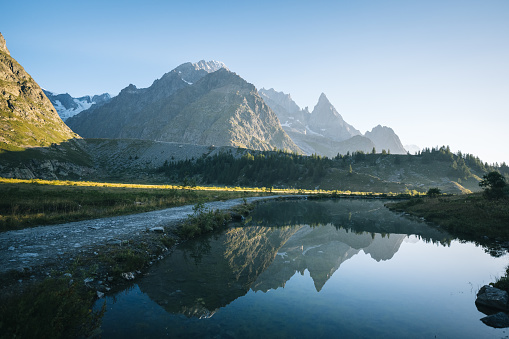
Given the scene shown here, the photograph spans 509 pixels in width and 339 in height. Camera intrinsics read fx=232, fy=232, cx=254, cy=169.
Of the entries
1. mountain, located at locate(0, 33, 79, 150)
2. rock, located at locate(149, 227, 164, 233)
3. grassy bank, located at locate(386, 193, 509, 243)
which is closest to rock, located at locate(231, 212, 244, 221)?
rock, located at locate(149, 227, 164, 233)

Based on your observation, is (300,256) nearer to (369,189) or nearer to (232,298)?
(232,298)

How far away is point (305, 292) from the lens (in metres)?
14.2

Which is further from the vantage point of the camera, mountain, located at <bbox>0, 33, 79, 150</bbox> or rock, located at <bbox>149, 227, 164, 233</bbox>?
mountain, located at <bbox>0, 33, 79, 150</bbox>

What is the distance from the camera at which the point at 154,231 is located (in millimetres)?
21906

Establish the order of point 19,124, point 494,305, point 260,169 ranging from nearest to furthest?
point 494,305 → point 260,169 → point 19,124

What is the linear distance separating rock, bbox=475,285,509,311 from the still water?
58 cm

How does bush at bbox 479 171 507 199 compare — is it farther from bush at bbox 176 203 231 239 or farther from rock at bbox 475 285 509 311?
bush at bbox 176 203 231 239

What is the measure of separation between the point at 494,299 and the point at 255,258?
1487 centimetres

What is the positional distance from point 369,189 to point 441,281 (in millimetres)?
129334

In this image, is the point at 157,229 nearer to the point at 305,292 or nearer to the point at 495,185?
the point at 305,292

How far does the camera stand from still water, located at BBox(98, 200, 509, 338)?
1027 cm

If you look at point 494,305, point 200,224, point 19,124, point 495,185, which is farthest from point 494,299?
point 19,124

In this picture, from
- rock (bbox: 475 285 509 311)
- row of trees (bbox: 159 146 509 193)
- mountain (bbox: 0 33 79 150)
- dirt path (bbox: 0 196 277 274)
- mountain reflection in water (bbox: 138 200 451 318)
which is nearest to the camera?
rock (bbox: 475 285 509 311)

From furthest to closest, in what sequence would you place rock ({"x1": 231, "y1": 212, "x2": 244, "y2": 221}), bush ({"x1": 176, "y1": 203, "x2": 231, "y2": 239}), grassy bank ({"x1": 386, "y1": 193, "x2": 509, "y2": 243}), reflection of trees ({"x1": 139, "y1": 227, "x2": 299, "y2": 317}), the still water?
rock ({"x1": 231, "y1": 212, "x2": 244, "y2": 221}), grassy bank ({"x1": 386, "y1": 193, "x2": 509, "y2": 243}), bush ({"x1": 176, "y1": 203, "x2": 231, "y2": 239}), reflection of trees ({"x1": 139, "y1": 227, "x2": 299, "y2": 317}), the still water
